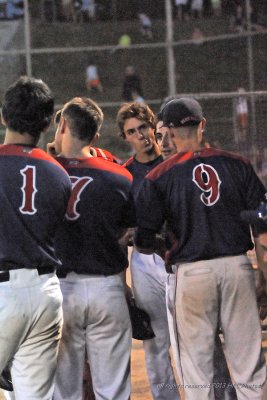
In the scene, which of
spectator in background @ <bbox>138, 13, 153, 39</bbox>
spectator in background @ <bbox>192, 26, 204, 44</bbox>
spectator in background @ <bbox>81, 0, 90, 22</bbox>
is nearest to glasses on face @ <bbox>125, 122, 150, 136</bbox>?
spectator in background @ <bbox>192, 26, 204, 44</bbox>

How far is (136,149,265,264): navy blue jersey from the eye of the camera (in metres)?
5.41

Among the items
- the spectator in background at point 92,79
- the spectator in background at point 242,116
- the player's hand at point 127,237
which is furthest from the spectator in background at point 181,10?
the player's hand at point 127,237

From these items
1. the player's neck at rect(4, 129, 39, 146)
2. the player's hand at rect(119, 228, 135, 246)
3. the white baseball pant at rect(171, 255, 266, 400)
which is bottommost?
the white baseball pant at rect(171, 255, 266, 400)

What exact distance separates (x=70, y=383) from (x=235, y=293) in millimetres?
1065

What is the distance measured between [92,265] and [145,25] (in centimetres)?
2221

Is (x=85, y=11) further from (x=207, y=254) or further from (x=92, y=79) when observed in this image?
(x=207, y=254)

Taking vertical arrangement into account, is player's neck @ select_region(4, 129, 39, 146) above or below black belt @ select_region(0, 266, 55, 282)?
above

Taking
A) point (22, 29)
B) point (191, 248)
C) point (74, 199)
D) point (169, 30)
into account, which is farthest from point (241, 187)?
point (22, 29)

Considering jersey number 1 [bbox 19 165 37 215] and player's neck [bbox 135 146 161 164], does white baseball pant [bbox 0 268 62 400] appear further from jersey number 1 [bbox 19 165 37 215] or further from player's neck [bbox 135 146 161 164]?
player's neck [bbox 135 146 161 164]

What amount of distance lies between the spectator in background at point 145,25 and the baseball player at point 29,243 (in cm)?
2236

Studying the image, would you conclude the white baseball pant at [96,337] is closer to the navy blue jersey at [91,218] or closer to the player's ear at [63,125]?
the navy blue jersey at [91,218]

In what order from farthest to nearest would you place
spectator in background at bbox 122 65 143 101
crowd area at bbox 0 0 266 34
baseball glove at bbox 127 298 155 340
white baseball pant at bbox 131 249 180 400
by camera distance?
crowd area at bbox 0 0 266 34, spectator in background at bbox 122 65 143 101, white baseball pant at bbox 131 249 180 400, baseball glove at bbox 127 298 155 340

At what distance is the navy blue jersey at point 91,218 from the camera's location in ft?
17.8

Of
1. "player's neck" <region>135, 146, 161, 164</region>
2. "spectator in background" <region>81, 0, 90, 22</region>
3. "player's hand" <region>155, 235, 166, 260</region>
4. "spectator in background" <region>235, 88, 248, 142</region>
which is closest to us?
"player's hand" <region>155, 235, 166, 260</region>
